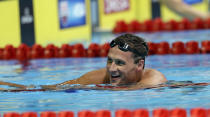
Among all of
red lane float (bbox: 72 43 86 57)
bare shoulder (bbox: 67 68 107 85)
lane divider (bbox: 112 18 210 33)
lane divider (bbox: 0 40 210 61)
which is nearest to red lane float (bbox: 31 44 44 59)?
lane divider (bbox: 0 40 210 61)

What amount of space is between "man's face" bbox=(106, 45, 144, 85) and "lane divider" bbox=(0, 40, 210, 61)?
3.96 metres

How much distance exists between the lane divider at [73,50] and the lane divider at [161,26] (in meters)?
4.67

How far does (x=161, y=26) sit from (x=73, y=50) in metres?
5.44

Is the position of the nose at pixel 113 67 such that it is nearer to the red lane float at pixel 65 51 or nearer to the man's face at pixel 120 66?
the man's face at pixel 120 66

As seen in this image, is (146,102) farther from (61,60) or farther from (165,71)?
(61,60)

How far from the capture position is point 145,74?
4785 mm

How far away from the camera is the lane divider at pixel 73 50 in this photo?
8516 mm

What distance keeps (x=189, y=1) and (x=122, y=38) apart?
44.6ft

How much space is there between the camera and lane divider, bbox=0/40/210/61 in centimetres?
852

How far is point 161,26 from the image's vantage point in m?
13.7

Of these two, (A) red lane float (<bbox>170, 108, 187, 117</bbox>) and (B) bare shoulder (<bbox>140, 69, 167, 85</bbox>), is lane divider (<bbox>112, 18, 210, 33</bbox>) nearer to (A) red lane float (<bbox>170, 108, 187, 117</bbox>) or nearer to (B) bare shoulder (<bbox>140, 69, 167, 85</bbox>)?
(B) bare shoulder (<bbox>140, 69, 167, 85</bbox>)

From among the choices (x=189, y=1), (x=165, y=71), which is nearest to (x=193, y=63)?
(x=165, y=71)

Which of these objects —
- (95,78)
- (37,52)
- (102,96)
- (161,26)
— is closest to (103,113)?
(102,96)

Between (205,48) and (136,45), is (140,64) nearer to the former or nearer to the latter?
(136,45)
